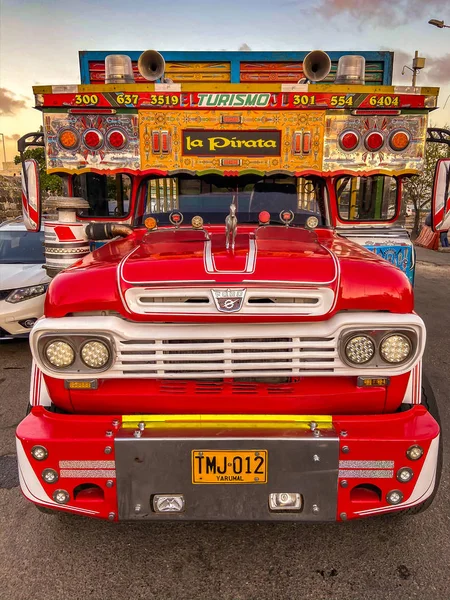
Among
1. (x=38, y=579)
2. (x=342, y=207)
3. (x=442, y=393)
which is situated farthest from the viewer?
(x=442, y=393)

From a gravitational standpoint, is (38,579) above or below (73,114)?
below

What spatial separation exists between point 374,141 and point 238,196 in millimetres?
1176

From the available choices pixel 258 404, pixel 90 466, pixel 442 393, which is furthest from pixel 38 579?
pixel 442 393

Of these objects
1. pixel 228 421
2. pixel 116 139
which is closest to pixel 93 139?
pixel 116 139

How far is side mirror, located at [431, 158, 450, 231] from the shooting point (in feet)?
11.4

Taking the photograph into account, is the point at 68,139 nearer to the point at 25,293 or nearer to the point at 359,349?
the point at 25,293

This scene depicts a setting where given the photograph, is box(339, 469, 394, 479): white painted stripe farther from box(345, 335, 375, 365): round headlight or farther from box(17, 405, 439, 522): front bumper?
box(345, 335, 375, 365): round headlight

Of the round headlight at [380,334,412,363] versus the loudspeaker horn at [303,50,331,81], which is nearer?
the round headlight at [380,334,412,363]

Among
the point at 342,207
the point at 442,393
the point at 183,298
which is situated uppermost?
the point at 342,207

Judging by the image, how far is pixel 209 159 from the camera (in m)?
3.75

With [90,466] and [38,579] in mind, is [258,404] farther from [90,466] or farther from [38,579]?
[38,579]

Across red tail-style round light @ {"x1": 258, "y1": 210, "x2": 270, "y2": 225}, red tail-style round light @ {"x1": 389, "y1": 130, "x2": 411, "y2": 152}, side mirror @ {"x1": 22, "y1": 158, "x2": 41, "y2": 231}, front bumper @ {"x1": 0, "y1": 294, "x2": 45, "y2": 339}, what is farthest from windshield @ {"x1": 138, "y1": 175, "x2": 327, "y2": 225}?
front bumper @ {"x1": 0, "y1": 294, "x2": 45, "y2": 339}

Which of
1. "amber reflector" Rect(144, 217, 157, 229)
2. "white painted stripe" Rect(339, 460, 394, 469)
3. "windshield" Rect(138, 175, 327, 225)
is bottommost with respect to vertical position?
"white painted stripe" Rect(339, 460, 394, 469)

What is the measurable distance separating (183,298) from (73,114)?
2.34 meters
